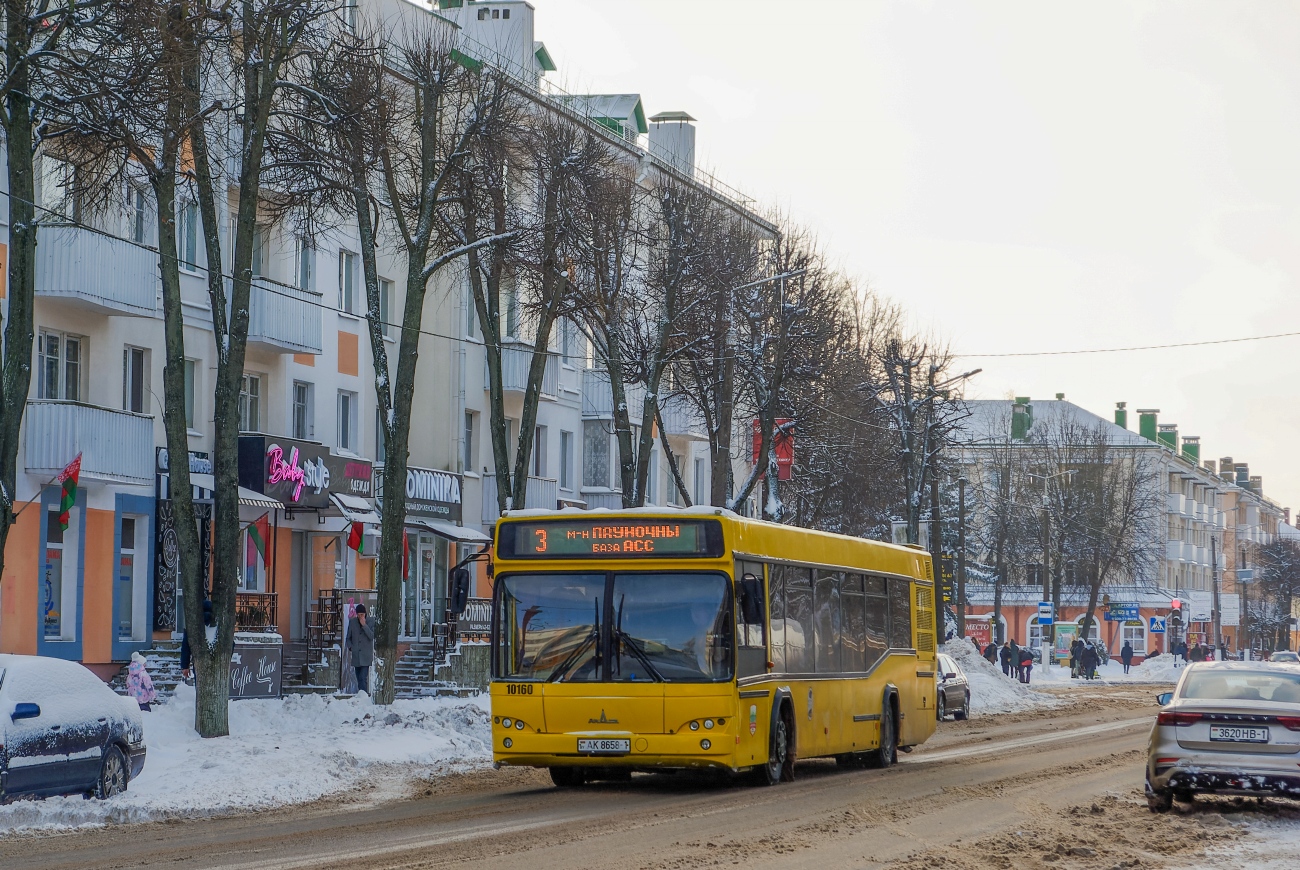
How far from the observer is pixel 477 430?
152ft

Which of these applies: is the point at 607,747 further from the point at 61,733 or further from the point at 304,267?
the point at 304,267

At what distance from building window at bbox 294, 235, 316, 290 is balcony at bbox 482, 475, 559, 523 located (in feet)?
25.5

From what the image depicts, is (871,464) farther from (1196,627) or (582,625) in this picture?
(1196,627)

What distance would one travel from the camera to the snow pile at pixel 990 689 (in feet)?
151

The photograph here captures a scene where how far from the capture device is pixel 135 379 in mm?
33094

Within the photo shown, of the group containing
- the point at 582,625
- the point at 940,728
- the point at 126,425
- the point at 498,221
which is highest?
the point at 498,221

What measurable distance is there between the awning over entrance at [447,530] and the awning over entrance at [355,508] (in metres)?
1.92

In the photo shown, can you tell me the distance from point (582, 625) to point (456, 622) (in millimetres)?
24001

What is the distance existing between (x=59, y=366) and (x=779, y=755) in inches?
652

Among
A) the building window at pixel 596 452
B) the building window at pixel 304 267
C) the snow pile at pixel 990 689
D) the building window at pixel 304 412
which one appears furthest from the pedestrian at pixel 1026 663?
the building window at pixel 304 267

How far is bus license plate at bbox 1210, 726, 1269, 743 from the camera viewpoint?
54.5 ft

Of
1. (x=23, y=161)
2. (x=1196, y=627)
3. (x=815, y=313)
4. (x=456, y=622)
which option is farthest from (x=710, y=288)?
(x=1196, y=627)

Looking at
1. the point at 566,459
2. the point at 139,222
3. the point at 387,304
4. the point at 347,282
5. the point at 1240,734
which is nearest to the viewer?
the point at 1240,734

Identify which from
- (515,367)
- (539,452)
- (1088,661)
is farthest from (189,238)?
(1088,661)
